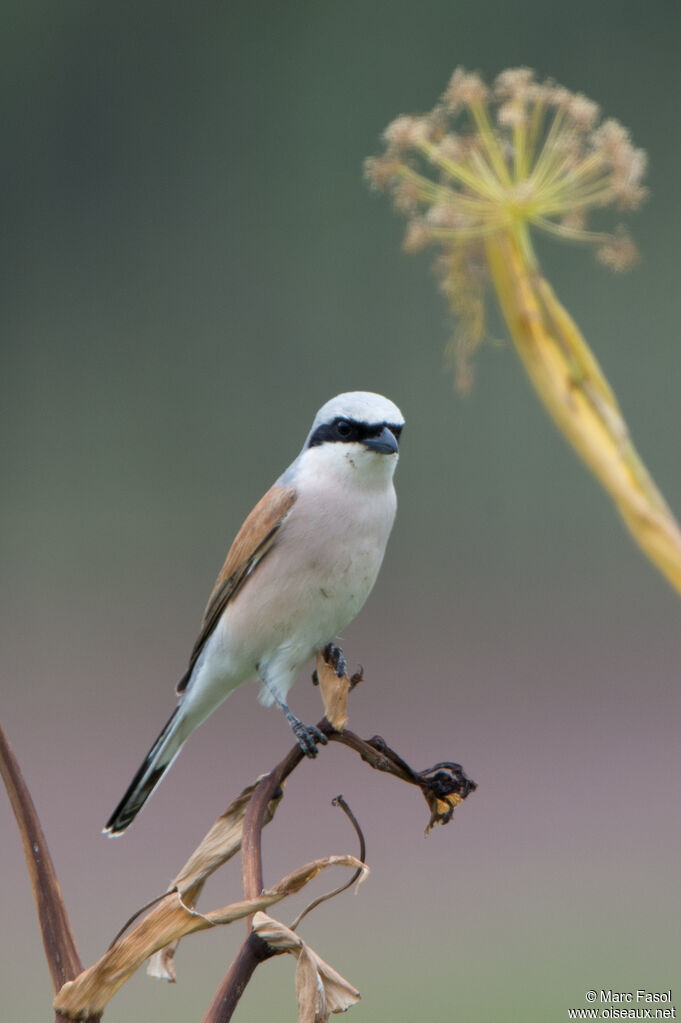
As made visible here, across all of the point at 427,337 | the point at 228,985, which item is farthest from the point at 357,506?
the point at 427,337

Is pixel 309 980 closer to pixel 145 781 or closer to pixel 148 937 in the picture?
pixel 148 937

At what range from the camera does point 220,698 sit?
1.28m

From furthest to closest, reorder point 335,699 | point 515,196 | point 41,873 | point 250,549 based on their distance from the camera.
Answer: point 250,549, point 515,196, point 335,699, point 41,873

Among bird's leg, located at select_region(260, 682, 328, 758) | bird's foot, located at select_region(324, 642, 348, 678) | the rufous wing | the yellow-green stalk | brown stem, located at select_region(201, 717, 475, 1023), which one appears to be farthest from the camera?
the rufous wing

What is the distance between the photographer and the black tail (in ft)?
3.63

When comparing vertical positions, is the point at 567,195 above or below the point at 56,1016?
above

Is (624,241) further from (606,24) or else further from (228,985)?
(606,24)

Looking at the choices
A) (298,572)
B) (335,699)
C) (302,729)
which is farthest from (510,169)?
(335,699)

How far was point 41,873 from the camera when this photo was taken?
48 cm

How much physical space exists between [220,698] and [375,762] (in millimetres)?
725

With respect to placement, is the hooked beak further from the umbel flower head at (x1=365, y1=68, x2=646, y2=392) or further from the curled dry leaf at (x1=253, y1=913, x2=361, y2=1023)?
the curled dry leaf at (x1=253, y1=913, x2=361, y2=1023)

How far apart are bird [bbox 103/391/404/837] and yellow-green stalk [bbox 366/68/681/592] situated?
0.45ft

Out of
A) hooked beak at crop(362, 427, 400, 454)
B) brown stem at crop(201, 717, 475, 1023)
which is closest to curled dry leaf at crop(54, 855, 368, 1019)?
brown stem at crop(201, 717, 475, 1023)

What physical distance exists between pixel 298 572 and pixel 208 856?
64 centimetres
